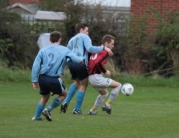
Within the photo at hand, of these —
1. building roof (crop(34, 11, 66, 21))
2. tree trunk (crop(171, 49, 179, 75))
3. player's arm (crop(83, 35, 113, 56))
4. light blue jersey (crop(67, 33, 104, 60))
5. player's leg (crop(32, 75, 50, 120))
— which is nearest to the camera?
player's leg (crop(32, 75, 50, 120))

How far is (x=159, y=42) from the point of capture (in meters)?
25.8

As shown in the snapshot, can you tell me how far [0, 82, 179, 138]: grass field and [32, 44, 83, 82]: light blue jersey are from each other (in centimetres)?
88

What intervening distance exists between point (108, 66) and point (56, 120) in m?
12.5

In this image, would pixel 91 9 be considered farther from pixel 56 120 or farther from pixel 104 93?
pixel 56 120

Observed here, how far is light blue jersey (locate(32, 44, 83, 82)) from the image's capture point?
12234 millimetres

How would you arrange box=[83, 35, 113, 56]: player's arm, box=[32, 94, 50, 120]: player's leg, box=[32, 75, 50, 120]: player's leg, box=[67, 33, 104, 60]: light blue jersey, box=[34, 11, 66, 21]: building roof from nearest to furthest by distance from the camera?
1. box=[32, 75, 50, 120]: player's leg
2. box=[32, 94, 50, 120]: player's leg
3. box=[83, 35, 113, 56]: player's arm
4. box=[67, 33, 104, 60]: light blue jersey
5. box=[34, 11, 66, 21]: building roof

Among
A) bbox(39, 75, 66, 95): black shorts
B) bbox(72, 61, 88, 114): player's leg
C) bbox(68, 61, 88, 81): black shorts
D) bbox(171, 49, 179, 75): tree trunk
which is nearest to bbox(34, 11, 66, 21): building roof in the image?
bbox(171, 49, 179, 75): tree trunk

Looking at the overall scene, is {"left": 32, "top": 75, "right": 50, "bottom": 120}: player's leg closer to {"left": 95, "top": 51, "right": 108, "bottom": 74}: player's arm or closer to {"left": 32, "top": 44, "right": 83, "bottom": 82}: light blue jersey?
{"left": 32, "top": 44, "right": 83, "bottom": 82}: light blue jersey

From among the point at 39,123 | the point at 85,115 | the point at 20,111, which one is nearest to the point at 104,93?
the point at 85,115

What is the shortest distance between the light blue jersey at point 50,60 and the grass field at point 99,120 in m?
0.88

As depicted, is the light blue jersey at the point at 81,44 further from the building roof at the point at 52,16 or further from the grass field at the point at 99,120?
the building roof at the point at 52,16

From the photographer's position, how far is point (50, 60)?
1227 centimetres

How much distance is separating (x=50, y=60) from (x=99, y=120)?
1.48 meters

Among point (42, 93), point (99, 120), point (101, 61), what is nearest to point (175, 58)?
point (101, 61)
